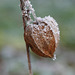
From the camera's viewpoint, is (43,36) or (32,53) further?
(32,53)

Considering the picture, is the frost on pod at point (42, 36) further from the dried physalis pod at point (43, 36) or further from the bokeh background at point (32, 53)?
the bokeh background at point (32, 53)

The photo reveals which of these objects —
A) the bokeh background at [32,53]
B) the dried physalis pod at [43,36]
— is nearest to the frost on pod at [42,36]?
the dried physalis pod at [43,36]

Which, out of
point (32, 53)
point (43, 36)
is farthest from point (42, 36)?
point (32, 53)

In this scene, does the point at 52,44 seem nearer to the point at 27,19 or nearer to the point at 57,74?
the point at 27,19

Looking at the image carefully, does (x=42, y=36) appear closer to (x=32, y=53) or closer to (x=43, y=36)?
(x=43, y=36)

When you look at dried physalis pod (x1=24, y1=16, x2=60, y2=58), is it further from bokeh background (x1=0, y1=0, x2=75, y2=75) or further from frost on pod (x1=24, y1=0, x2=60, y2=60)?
bokeh background (x1=0, y1=0, x2=75, y2=75)

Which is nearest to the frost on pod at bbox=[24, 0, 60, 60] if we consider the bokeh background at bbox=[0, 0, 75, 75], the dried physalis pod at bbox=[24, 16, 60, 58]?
the dried physalis pod at bbox=[24, 16, 60, 58]
